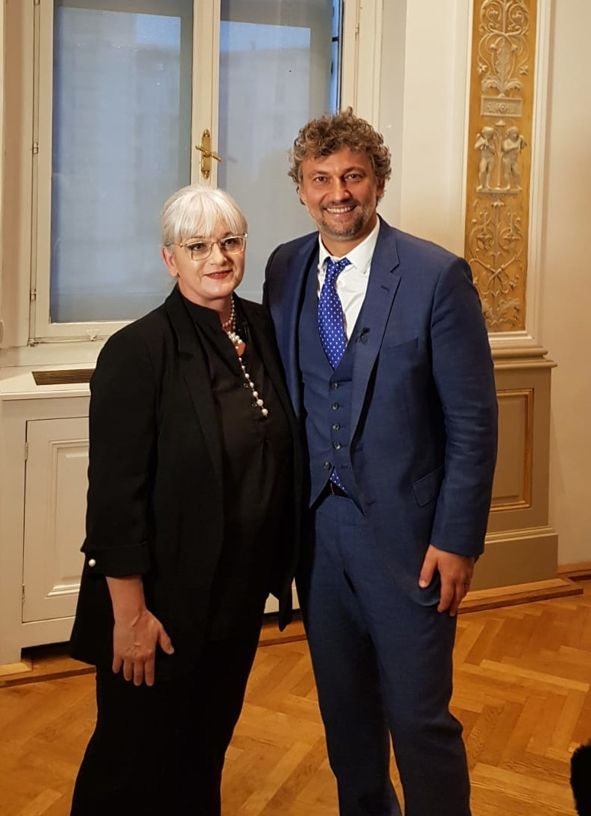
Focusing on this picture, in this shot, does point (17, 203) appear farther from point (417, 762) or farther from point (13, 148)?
point (417, 762)

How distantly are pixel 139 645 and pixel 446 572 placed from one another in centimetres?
59

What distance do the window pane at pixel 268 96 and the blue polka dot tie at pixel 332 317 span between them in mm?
1857

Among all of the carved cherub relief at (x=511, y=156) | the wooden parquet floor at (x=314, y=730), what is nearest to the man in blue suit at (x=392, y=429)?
the wooden parquet floor at (x=314, y=730)

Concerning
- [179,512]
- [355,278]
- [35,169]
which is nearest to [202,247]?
[355,278]

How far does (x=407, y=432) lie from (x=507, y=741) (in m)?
1.31

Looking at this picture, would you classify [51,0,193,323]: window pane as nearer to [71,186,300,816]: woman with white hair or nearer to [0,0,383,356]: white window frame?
[0,0,383,356]: white window frame

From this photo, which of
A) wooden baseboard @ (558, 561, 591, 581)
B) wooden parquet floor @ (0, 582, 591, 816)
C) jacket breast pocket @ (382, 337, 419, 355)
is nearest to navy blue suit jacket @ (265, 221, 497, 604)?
jacket breast pocket @ (382, 337, 419, 355)

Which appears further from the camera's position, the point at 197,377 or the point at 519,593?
the point at 519,593

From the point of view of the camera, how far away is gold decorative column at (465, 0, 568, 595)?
12.3 ft

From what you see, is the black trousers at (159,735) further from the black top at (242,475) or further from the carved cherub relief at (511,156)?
the carved cherub relief at (511,156)

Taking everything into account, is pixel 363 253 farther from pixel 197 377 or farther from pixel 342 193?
pixel 197 377

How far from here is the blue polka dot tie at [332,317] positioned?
198cm

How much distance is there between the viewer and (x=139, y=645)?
1.84 meters

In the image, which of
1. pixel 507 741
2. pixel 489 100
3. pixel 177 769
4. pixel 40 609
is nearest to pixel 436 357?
pixel 177 769
